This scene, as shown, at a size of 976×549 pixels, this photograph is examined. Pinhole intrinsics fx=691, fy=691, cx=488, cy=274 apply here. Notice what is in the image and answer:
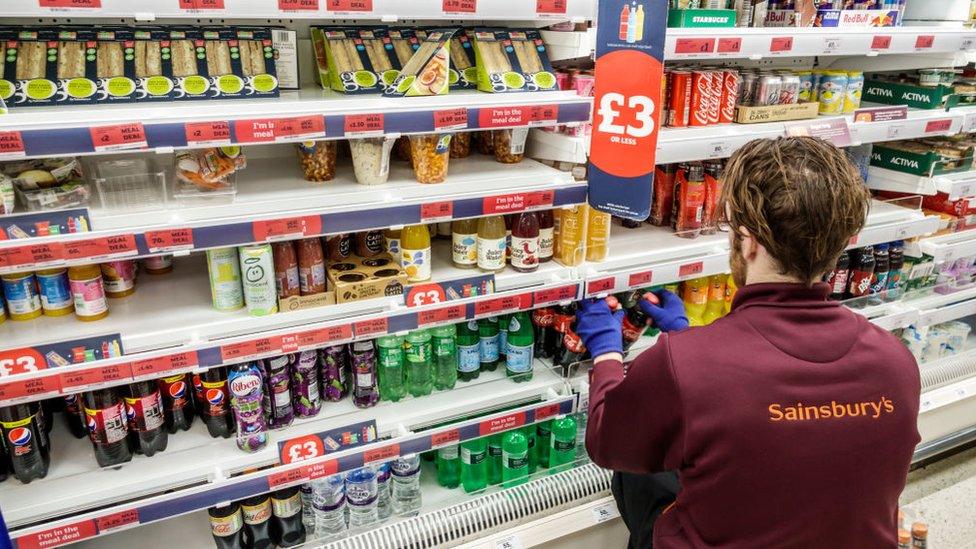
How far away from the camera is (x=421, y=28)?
2.42 meters

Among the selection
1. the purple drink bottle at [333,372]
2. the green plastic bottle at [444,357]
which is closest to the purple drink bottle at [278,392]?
the purple drink bottle at [333,372]

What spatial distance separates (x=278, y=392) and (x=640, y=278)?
1333 millimetres

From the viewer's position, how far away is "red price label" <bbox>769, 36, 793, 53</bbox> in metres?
2.52

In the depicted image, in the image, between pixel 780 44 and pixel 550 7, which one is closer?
pixel 550 7

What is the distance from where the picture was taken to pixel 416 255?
224 centimetres

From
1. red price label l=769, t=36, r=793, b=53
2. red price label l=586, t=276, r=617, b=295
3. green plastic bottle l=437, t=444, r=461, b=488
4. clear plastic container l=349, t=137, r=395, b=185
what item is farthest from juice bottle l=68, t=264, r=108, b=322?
red price label l=769, t=36, r=793, b=53

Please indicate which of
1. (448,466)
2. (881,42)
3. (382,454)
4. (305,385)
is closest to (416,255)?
(305,385)

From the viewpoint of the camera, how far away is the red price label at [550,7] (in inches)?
83.4

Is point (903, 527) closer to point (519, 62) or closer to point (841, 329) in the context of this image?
point (841, 329)

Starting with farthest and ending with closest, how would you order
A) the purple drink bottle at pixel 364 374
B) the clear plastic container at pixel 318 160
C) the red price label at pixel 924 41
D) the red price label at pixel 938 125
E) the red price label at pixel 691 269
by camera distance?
1. the red price label at pixel 938 125
2. the red price label at pixel 924 41
3. the red price label at pixel 691 269
4. the purple drink bottle at pixel 364 374
5. the clear plastic container at pixel 318 160

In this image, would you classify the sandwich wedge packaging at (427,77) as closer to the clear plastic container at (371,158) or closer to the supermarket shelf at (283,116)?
the supermarket shelf at (283,116)

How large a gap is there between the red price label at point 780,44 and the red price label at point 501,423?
1.61 m

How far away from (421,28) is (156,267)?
1224 millimetres

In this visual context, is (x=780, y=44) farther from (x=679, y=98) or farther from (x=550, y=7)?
(x=550, y=7)
